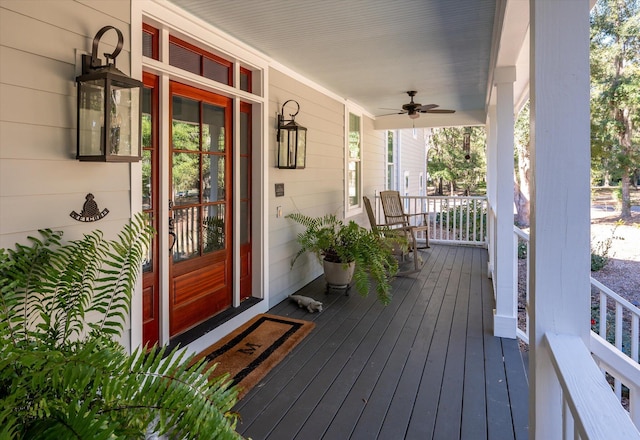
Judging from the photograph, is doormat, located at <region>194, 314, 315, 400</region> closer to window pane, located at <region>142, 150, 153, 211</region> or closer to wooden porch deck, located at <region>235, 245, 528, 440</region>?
wooden porch deck, located at <region>235, 245, 528, 440</region>

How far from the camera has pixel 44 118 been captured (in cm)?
185

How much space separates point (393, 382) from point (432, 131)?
17000 mm

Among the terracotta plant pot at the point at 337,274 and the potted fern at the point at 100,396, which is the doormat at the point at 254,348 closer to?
the terracotta plant pot at the point at 337,274

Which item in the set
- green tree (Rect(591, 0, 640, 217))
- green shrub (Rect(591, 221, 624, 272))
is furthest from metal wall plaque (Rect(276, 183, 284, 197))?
green tree (Rect(591, 0, 640, 217))

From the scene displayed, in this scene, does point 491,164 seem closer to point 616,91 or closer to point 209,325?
point 616,91

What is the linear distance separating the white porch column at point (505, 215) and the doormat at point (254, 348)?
62.7 inches

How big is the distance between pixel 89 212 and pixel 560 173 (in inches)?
82.2

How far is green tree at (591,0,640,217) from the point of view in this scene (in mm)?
6016

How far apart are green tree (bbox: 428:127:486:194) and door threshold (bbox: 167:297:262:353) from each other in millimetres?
16143

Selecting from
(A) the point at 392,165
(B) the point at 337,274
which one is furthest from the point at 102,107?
(A) the point at 392,165

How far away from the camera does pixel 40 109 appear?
6.02ft

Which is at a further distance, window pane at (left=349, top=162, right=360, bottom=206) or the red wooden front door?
window pane at (left=349, top=162, right=360, bottom=206)

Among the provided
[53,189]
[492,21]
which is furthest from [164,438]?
[492,21]

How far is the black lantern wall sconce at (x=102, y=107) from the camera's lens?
1936 millimetres
